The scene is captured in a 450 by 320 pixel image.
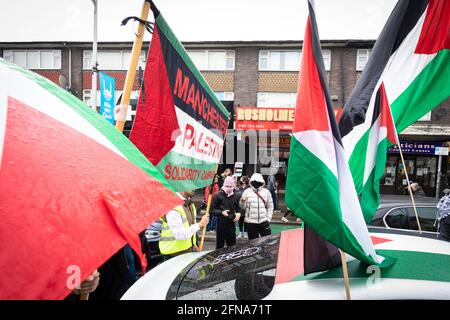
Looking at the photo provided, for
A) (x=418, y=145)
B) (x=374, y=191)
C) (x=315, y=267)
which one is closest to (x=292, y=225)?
(x=374, y=191)

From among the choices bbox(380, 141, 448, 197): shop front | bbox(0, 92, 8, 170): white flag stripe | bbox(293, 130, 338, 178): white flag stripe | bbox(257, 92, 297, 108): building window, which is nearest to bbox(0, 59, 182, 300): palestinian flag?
bbox(0, 92, 8, 170): white flag stripe

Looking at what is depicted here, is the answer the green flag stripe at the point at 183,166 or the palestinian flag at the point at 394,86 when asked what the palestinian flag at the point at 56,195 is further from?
the palestinian flag at the point at 394,86

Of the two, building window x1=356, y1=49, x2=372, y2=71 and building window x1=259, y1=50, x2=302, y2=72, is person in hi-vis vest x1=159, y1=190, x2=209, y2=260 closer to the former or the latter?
building window x1=259, y1=50, x2=302, y2=72

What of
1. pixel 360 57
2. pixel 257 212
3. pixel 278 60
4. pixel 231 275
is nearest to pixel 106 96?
pixel 257 212

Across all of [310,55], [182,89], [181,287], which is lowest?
[181,287]

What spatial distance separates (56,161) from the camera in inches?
31.3

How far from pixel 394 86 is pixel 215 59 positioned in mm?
15782

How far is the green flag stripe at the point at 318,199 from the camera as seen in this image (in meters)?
1.62

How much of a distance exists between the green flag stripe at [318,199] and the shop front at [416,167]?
17.5 meters

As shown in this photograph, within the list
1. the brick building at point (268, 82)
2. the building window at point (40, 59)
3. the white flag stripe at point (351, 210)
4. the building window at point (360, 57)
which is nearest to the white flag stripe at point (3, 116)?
the white flag stripe at point (351, 210)

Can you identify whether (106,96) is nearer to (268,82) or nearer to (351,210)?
(351,210)

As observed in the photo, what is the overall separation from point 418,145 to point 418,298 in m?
18.9

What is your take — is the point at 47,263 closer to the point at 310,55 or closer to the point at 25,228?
the point at 25,228

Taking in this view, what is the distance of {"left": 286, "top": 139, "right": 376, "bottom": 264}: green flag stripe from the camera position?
1618mm
